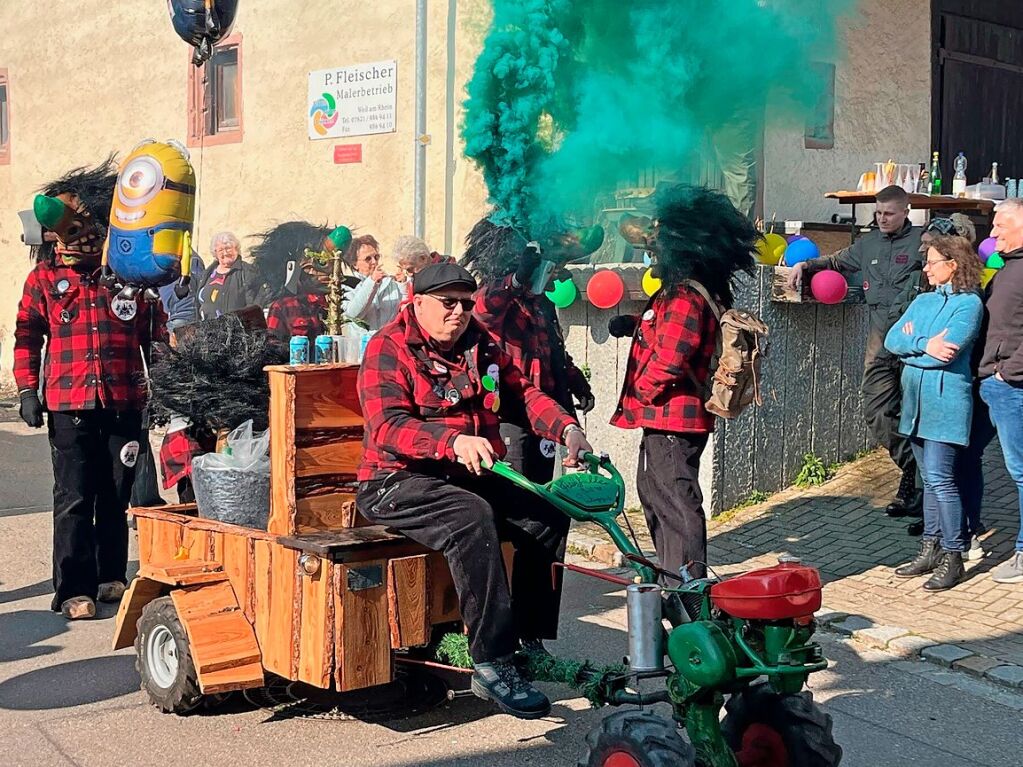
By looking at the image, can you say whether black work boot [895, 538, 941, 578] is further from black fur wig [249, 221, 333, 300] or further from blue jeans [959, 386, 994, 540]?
black fur wig [249, 221, 333, 300]

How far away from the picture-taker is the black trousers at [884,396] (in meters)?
7.52

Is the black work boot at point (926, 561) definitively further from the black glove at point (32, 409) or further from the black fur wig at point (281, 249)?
the black fur wig at point (281, 249)

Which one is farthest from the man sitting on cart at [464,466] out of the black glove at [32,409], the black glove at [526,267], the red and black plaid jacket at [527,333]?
the black glove at [32,409]

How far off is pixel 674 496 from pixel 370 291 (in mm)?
2855

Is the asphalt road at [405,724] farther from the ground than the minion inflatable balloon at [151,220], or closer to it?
closer to it

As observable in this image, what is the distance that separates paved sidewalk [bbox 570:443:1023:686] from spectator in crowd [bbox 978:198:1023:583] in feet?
1.57

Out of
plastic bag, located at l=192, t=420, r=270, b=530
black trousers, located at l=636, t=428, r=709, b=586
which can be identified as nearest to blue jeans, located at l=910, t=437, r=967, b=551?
black trousers, located at l=636, t=428, r=709, b=586

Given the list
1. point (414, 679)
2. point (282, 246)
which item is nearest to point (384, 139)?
point (282, 246)

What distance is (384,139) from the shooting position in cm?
1201

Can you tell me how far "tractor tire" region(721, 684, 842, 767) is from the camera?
3562 mm

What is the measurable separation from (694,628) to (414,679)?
1.66 meters

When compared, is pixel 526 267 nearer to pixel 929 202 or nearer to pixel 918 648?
pixel 918 648

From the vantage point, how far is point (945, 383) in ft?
20.9

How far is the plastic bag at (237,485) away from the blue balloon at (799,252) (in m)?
4.69
